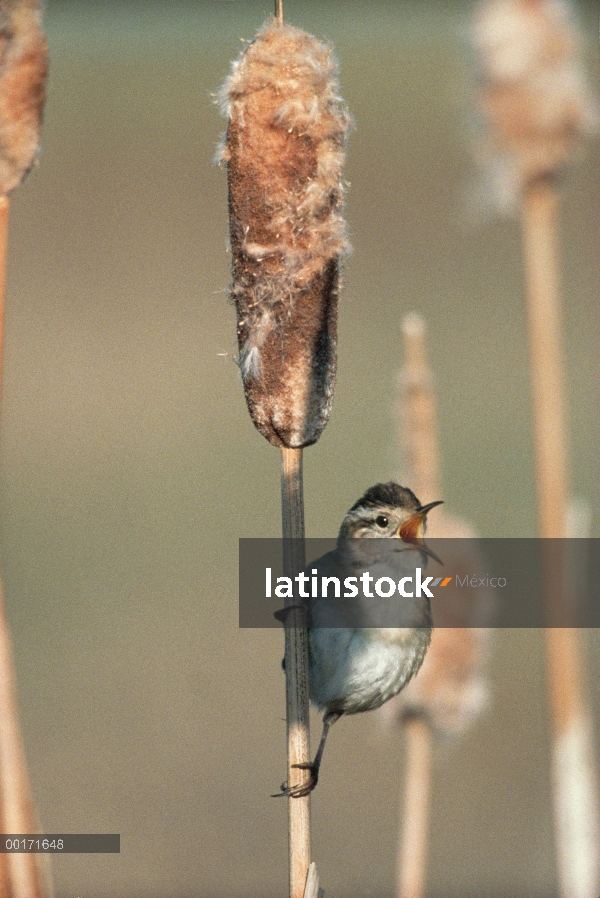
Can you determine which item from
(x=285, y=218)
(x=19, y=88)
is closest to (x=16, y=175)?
(x=19, y=88)

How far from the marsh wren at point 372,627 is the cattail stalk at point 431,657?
231 mm

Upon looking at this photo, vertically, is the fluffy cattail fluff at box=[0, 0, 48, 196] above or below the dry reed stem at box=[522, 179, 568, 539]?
above

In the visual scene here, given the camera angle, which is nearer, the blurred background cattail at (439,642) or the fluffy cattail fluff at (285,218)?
the fluffy cattail fluff at (285,218)

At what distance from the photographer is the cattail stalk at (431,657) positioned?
205 centimetres

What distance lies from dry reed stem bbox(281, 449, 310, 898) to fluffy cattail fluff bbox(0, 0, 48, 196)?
631mm

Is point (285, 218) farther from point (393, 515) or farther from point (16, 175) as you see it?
point (393, 515)

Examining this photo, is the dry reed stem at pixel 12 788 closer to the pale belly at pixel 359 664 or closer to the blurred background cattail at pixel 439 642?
the pale belly at pixel 359 664

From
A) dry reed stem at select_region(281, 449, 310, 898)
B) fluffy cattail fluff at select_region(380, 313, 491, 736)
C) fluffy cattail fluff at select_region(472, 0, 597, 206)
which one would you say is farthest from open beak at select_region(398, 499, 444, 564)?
fluffy cattail fluff at select_region(472, 0, 597, 206)

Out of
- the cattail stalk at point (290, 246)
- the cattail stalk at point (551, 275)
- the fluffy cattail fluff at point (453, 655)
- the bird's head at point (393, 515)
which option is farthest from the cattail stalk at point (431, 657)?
the cattail stalk at point (290, 246)

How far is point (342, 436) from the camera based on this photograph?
7262mm

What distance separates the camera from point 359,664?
189cm

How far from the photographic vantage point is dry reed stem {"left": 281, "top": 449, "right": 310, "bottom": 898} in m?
1.30

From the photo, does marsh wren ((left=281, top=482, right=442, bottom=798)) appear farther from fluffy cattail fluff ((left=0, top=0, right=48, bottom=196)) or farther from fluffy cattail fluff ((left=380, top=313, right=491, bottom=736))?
fluffy cattail fluff ((left=0, top=0, right=48, bottom=196))

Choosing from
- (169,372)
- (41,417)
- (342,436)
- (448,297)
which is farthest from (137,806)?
(448,297)
